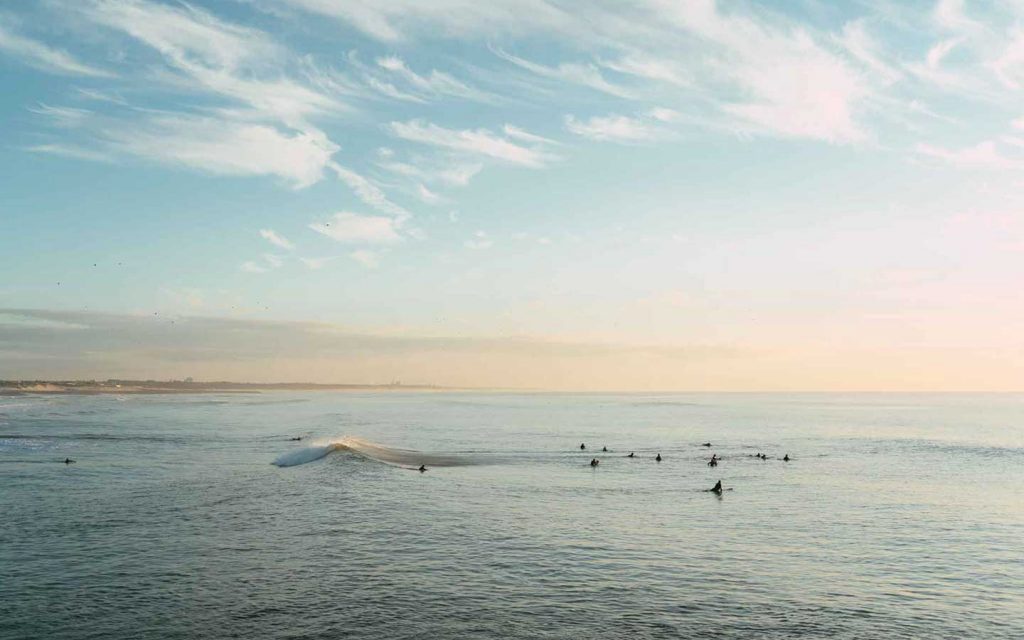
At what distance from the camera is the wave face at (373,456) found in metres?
81.2

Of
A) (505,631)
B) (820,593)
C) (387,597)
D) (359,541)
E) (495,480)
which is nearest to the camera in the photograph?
(505,631)

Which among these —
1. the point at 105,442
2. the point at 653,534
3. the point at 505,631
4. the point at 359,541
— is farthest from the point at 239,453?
the point at 505,631

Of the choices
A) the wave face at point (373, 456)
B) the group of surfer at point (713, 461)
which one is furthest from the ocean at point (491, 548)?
the group of surfer at point (713, 461)

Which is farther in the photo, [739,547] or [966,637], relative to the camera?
[739,547]

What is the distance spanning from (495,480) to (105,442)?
2218 inches

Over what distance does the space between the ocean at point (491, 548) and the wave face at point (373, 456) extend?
77 cm

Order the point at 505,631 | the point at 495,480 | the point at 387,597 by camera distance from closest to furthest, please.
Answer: the point at 505,631 < the point at 387,597 < the point at 495,480

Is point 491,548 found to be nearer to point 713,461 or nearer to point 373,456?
point 373,456

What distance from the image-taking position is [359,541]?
42.4 m

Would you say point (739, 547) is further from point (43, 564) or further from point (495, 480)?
point (43, 564)

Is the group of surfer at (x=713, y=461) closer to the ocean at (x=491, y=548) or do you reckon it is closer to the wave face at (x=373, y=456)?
the ocean at (x=491, y=548)

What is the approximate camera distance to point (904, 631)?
2906 centimetres

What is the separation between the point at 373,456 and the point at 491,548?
1867 inches

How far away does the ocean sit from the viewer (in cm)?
2931
